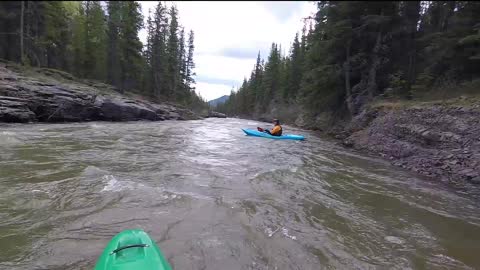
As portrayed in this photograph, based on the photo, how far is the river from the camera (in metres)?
3.89

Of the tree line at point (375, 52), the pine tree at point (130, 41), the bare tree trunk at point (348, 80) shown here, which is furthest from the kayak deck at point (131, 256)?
the pine tree at point (130, 41)

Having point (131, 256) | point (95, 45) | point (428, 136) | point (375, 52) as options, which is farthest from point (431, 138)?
point (95, 45)

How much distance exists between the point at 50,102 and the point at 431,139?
1945 cm

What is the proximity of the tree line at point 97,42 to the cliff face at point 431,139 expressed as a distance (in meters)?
25.0

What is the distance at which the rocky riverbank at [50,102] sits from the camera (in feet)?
51.9

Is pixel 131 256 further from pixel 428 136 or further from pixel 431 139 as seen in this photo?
pixel 428 136

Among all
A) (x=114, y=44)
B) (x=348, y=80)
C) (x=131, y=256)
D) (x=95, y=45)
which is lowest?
(x=131, y=256)

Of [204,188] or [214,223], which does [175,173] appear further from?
[214,223]

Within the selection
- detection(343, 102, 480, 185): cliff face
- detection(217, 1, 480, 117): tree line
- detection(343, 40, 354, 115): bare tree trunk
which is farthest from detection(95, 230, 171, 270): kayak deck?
detection(343, 40, 354, 115): bare tree trunk

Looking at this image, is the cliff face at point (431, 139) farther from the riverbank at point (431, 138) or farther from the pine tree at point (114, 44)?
the pine tree at point (114, 44)

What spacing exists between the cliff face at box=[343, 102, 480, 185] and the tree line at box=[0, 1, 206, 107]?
24967 mm

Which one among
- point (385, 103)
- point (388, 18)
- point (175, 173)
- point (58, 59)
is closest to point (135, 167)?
point (175, 173)

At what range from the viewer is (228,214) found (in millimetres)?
5219

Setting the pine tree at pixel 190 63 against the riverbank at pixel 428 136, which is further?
the pine tree at pixel 190 63
